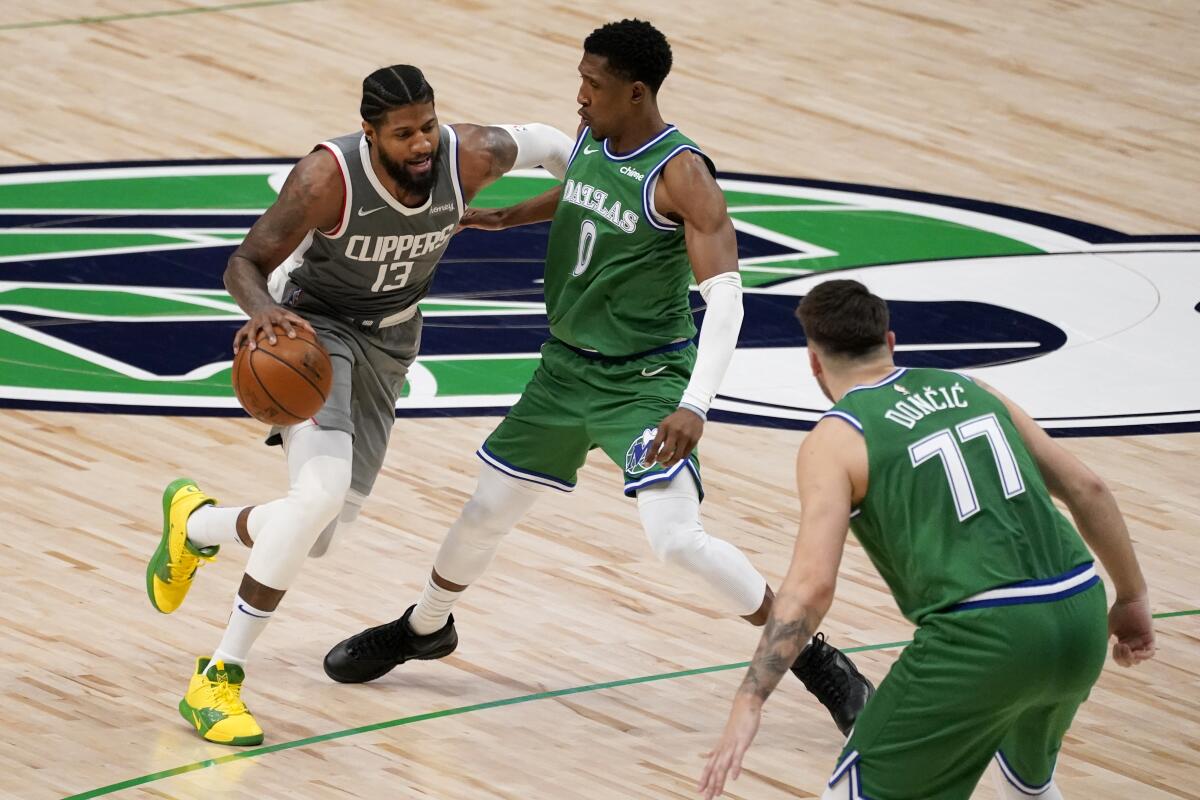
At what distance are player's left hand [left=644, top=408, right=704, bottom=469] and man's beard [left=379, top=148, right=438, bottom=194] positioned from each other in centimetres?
96

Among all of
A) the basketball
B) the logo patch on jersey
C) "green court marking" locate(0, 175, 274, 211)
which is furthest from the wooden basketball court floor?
the basketball

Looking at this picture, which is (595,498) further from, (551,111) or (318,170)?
(551,111)

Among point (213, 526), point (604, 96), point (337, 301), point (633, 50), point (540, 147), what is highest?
point (633, 50)

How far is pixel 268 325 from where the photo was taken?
17.4 ft

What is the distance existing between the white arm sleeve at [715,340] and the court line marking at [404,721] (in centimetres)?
95

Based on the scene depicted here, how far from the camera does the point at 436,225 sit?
18.9ft

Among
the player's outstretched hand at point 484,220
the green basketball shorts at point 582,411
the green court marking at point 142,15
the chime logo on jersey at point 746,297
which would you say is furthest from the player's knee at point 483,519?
the green court marking at point 142,15

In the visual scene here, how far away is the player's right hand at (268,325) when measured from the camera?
17.4 ft

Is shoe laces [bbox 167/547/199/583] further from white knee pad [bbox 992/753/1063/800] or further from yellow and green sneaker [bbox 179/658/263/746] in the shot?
white knee pad [bbox 992/753/1063/800]

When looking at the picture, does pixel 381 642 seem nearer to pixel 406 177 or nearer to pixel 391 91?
pixel 406 177

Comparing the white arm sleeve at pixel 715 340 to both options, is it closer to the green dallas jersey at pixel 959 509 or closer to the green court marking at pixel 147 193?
the green dallas jersey at pixel 959 509

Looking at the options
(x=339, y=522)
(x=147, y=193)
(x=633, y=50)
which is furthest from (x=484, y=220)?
(x=147, y=193)

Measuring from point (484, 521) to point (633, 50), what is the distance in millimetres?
1403

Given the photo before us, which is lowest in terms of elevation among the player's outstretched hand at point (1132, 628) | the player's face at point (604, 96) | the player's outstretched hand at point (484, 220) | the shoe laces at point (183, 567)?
the shoe laces at point (183, 567)
